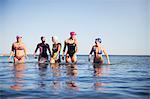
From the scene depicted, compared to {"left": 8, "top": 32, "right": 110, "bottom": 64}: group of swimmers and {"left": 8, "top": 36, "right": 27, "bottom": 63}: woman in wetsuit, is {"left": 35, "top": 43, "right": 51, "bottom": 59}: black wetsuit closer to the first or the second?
{"left": 8, "top": 32, "right": 110, "bottom": 64}: group of swimmers

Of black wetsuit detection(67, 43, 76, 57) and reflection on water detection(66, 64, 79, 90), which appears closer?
reflection on water detection(66, 64, 79, 90)

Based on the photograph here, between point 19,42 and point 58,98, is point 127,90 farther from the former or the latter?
point 19,42

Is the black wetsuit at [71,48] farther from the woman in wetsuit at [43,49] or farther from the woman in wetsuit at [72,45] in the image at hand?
the woman in wetsuit at [43,49]

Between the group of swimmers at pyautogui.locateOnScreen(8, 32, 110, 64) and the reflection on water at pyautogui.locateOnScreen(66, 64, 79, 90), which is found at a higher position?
the group of swimmers at pyautogui.locateOnScreen(8, 32, 110, 64)

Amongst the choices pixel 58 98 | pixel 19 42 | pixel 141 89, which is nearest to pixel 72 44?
pixel 19 42

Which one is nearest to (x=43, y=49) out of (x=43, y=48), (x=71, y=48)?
(x=43, y=48)

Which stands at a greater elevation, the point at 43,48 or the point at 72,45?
the point at 72,45

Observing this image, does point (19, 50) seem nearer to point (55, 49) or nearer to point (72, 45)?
point (55, 49)

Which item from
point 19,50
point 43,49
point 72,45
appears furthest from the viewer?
point 43,49

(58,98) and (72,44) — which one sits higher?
(72,44)

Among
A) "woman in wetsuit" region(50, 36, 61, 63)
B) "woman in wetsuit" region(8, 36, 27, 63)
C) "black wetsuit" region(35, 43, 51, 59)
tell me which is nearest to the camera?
"woman in wetsuit" region(8, 36, 27, 63)

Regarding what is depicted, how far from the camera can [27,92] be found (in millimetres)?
5430

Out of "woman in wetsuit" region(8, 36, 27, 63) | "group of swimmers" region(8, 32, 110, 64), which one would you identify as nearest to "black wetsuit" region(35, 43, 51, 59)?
"group of swimmers" region(8, 32, 110, 64)

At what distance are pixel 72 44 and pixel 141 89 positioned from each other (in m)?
11.1
